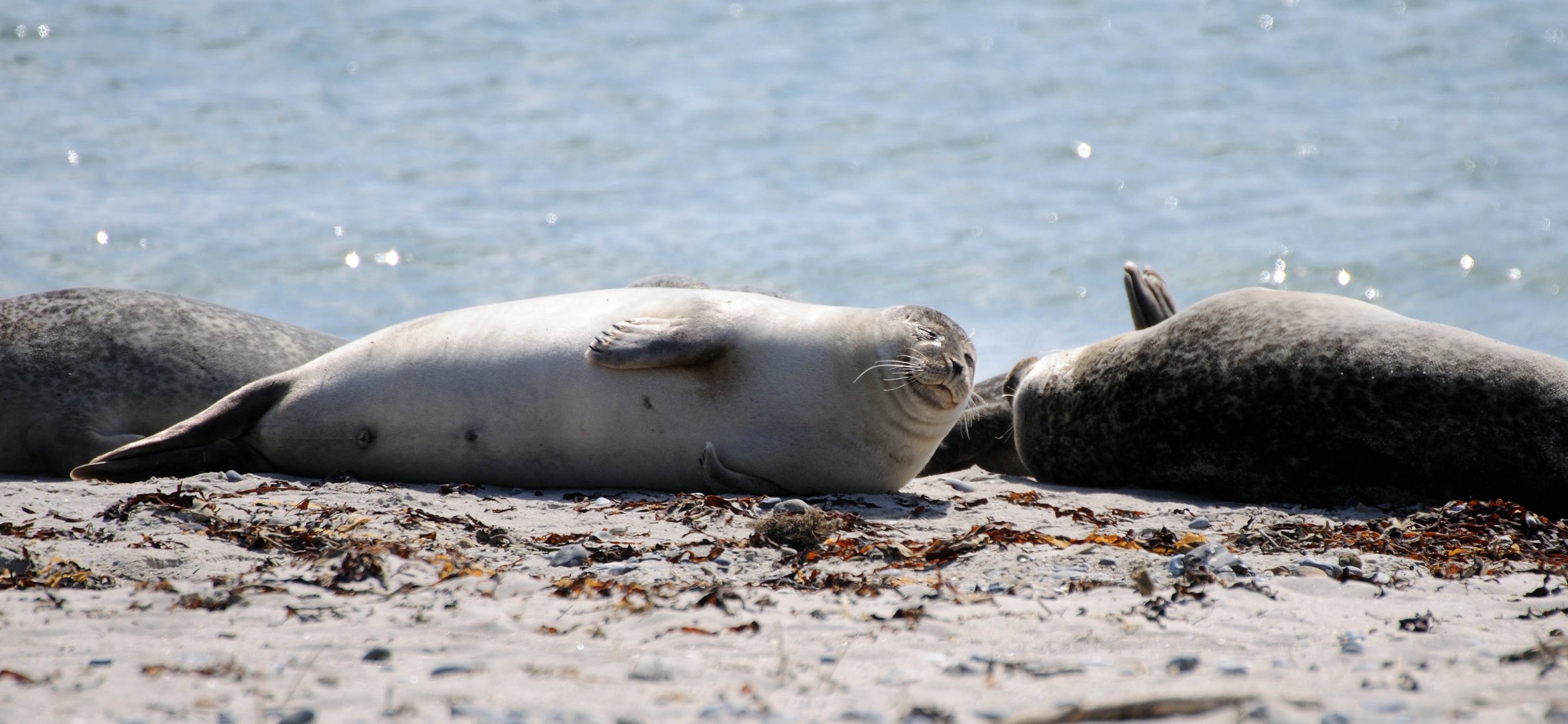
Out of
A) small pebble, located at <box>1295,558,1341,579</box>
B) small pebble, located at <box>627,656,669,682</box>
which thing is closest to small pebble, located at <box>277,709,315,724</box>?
small pebble, located at <box>627,656,669,682</box>

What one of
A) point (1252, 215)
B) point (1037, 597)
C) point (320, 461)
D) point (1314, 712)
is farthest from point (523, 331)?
point (1252, 215)

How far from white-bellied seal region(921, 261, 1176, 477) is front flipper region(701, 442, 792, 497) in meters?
2.26

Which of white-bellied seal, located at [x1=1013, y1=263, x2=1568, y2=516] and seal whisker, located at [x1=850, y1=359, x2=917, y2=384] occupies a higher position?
seal whisker, located at [x1=850, y1=359, x2=917, y2=384]

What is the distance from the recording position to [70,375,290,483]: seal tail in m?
4.79

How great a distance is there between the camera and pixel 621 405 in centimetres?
473

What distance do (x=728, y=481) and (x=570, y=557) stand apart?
1256 millimetres

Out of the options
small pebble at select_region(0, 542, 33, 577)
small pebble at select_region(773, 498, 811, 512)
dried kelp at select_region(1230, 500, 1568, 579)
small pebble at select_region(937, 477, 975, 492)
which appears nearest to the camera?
small pebble at select_region(0, 542, 33, 577)

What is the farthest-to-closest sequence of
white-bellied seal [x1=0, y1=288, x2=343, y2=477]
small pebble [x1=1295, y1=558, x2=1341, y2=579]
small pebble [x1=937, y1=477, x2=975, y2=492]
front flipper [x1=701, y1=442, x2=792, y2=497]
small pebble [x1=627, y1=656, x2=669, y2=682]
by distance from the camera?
small pebble [x1=937, y1=477, x2=975, y2=492] → white-bellied seal [x1=0, y1=288, x2=343, y2=477] → front flipper [x1=701, y1=442, x2=792, y2=497] → small pebble [x1=1295, y1=558, x2=1341, y2=579] → small pebble [x1=627, y1=656, x2=669, y2=682]

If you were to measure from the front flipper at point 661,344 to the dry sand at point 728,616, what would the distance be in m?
0.55

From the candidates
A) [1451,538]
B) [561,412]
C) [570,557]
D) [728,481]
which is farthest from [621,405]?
[1451,538]

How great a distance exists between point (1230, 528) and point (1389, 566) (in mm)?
833

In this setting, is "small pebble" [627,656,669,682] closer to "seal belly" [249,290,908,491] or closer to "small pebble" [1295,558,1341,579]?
"small pebble" [1295,558,1341,579]

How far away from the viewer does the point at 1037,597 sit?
2.98m

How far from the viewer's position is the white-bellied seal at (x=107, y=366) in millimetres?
5164
